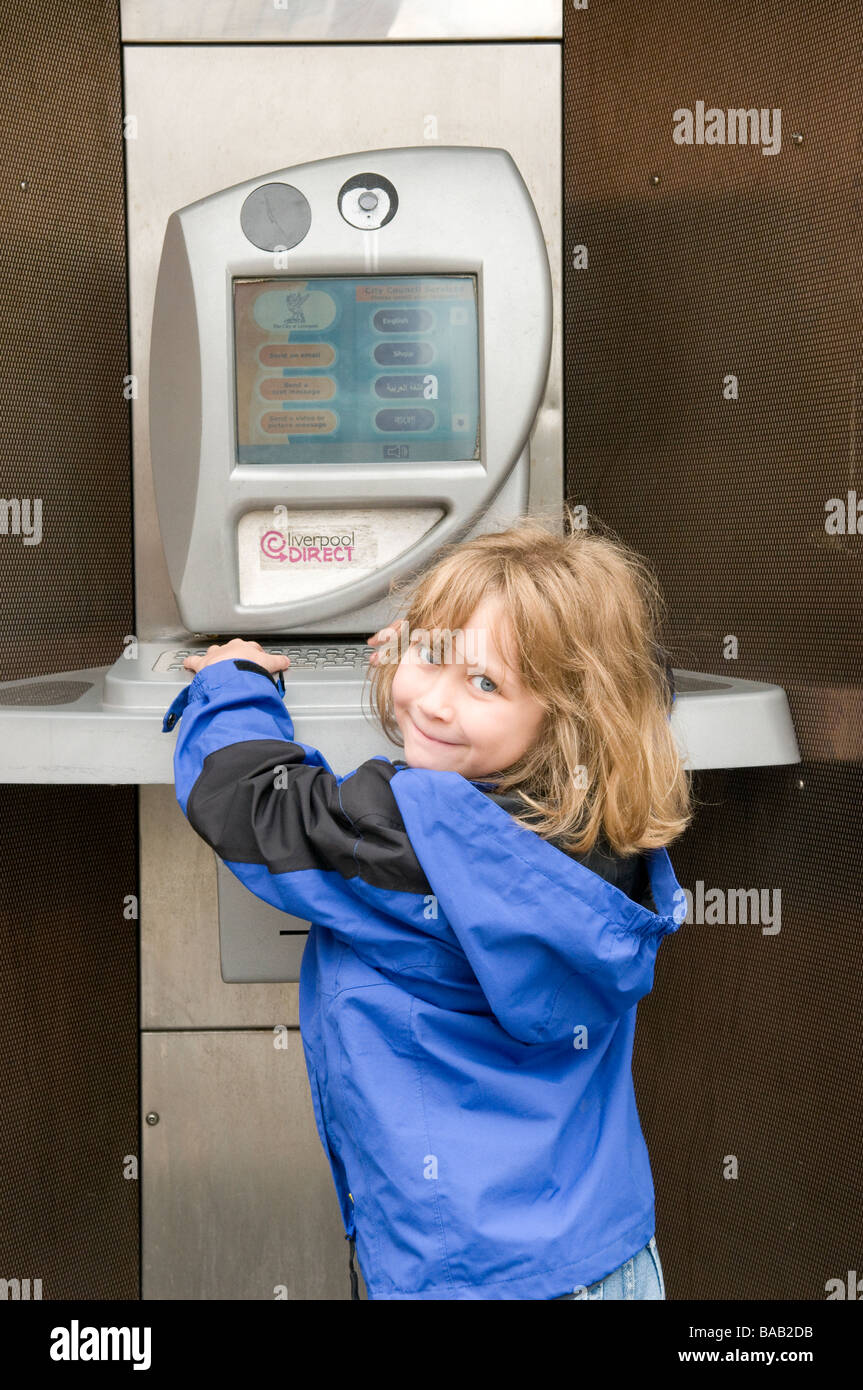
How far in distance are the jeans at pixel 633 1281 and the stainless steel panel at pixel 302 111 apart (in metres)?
0.90

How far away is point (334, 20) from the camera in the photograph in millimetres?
1499

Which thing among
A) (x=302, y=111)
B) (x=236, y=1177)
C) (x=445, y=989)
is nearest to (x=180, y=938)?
(x=236, y=1177)

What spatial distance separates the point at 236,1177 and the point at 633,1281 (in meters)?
0.81

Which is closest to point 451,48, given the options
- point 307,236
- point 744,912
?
point 307,236

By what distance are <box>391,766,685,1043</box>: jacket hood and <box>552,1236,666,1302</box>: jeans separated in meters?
0.23

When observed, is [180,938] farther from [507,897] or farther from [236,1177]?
[507,897]

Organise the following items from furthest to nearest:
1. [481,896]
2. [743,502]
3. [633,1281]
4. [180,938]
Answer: [180,938] → [743,502] → [633,1281] → [481,896]

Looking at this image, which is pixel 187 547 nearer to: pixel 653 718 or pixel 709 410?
pixel 653 718

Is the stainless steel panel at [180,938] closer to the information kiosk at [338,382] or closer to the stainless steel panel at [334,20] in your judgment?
the information kiosk at [338,382]

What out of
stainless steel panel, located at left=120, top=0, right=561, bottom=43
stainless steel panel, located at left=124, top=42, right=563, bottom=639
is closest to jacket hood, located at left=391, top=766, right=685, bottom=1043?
stainless steel panel, located at left=124, top=42, right=563, bottom=639

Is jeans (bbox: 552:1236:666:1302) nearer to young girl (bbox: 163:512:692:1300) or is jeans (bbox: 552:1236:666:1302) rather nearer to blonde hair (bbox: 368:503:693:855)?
young girl (bbox: 163:512:692:1300)

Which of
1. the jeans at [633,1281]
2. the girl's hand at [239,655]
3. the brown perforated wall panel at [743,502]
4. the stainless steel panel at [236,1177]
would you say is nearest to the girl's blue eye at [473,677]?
the girl's hand at [239,655]

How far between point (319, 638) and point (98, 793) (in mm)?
404

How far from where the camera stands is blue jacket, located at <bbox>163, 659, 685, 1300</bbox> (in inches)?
33.9
